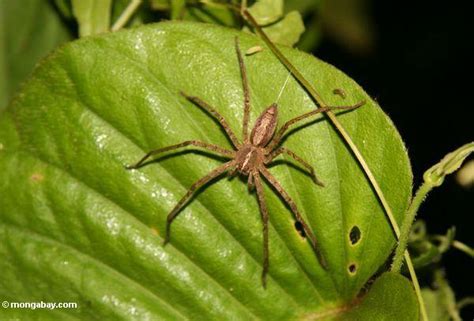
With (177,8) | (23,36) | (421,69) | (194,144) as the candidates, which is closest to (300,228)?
(194,144)

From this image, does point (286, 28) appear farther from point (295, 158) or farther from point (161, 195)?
point (161, 195)

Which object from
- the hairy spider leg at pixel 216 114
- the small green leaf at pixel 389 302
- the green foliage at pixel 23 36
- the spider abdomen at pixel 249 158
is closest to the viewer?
the small green leaf at pixel 389 302

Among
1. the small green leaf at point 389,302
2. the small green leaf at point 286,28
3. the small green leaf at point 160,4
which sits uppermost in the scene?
the small green leaf at point 160,4

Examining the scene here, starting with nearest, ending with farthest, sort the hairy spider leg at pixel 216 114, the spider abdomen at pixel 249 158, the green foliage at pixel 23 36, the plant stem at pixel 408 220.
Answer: the plant stem at pixel 408 220
the hairy spider leg at pixel 216 114
the spider abdomen at pixel 249 158
the green foliage at pixel 23 36

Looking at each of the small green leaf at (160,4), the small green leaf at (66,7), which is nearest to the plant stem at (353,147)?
the small green leaf at (160,4)

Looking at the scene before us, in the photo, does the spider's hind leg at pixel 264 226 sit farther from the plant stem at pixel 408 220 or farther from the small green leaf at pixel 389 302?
the plant stem at pixel 408 220

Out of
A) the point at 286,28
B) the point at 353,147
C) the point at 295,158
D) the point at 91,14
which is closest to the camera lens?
the point at 353,147
